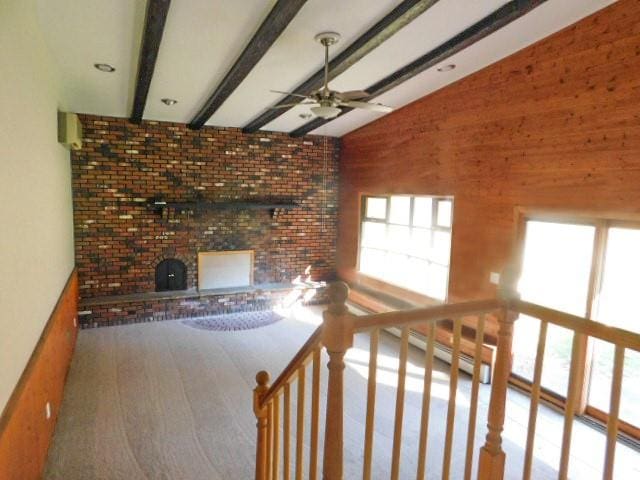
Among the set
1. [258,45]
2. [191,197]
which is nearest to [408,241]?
[191,197]

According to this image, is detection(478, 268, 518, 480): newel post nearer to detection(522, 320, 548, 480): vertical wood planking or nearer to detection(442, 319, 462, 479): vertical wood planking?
detection(522, 320, 548, 480): vertical wood planking

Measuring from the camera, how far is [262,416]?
7.80 feet

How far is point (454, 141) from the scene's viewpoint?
16.7 feet

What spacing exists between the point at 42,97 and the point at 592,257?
16.4 feet

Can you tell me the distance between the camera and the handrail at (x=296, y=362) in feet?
5.16

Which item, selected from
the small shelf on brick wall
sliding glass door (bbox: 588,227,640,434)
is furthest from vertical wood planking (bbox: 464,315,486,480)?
the small shelf on brick wall

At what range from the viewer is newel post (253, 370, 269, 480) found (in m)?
2.35

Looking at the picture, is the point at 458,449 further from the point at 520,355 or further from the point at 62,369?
the point at 62,369

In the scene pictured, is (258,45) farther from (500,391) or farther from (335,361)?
(500,391)

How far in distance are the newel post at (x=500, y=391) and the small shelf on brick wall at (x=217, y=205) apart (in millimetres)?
5379

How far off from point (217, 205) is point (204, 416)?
356cm

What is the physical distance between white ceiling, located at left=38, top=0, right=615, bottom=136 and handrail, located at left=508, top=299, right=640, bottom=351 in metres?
2.71

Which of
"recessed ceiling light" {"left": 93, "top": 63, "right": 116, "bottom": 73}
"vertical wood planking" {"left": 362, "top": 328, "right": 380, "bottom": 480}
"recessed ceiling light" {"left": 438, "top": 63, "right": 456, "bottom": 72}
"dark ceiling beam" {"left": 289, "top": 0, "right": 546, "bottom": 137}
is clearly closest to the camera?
"vertical wood planking" {"left": 362, "top": 328, "right": 380, "bottom": 480}

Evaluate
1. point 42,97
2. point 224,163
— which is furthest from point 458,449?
point 224,163
